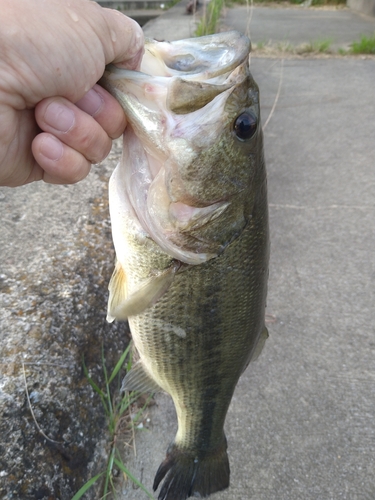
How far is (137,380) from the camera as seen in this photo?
1.64 meters

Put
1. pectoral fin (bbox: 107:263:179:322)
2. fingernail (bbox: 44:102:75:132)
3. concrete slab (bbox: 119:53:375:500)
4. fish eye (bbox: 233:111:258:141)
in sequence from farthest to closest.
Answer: concrete slab (bbox: 119:53:375:500), pectoral fin (bbox: 107:263:179:322), fish eye (bbox: 233:111:258:141), fingernail (bbox: 44:102:75:132)

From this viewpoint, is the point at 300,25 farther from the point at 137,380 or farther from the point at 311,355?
the point at 137,380

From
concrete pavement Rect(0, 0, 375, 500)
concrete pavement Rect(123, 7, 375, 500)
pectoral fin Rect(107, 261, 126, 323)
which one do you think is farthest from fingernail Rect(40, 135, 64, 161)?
concrete pavement Rect(123, 7, 375, 500)

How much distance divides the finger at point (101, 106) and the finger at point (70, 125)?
2cm

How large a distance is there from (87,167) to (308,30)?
10.1m

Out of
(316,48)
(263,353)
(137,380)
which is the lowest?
(316,48)

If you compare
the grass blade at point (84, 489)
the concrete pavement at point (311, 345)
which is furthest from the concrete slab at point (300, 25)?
the grass blade at point (84, 489)

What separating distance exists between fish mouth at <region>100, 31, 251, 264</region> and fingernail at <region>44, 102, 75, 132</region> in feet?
0.43

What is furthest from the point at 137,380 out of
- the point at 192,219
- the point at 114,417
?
the point at 192,219

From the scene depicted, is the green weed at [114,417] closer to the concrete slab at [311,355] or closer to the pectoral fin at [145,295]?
the concrete slab at [311,355]

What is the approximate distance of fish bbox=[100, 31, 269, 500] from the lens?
1085 mm

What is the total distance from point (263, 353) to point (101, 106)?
1.74 meters

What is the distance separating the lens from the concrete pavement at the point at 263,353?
1573mm

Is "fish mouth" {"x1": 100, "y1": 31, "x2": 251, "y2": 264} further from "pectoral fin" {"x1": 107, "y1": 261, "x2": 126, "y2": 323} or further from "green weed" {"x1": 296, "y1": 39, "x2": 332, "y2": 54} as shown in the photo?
"green weed" {"x1": 296, "y1": 39, "x2": 332, "y2": 54}
